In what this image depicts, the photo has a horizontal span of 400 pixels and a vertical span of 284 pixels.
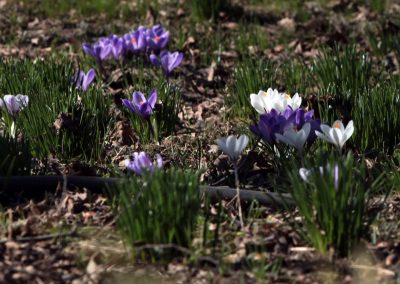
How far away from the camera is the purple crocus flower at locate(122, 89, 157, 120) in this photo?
374 centimetres

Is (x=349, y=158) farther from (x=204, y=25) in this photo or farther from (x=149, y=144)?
(x=204, y=25)

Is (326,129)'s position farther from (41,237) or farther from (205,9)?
(205,9)

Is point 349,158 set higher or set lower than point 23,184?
higher

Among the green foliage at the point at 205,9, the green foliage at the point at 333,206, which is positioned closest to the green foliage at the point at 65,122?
the green foliage at the point at 333,206

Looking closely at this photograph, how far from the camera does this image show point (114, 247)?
2838 millimetres

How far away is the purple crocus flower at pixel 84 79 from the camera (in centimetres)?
424

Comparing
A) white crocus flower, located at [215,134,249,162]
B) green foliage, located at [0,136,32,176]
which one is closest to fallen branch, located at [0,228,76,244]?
green foliage, located at [0,136,32,176]

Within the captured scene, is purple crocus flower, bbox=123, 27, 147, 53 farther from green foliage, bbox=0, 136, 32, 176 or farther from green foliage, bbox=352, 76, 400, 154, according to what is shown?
green foliage, bbox=0, 136, 32, 176

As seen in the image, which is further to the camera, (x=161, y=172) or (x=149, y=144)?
(x=149, y=144)

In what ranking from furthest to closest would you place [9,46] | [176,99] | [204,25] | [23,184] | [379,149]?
1. [204,25]
2. [9,46]
3. [176,99]
4. [379,149]
5. [23,184]

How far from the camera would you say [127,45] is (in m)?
5.15

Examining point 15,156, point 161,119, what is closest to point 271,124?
Result: point 161,119

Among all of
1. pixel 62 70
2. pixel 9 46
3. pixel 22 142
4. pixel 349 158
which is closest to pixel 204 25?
pixel 9 46

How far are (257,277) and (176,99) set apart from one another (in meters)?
1.79
